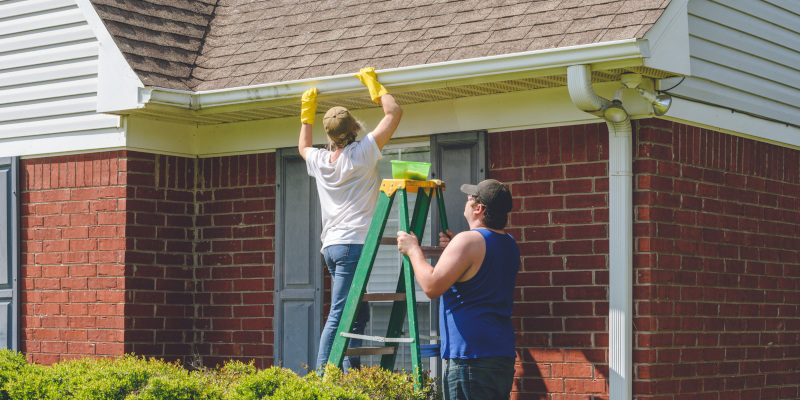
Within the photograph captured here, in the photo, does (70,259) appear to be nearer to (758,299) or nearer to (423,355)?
(423,355)

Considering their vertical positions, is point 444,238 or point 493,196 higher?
point 493,196

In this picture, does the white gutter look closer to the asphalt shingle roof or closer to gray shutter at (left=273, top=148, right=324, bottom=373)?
the asphalt shingle roof

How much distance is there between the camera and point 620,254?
7.01 metres

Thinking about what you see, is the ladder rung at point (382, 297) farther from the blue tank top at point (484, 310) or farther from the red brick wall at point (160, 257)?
the red brick wall at point (160, 257)

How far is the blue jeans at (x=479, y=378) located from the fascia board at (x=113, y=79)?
3.68 m

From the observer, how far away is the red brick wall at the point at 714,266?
707 cm

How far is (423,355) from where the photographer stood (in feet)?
22.8

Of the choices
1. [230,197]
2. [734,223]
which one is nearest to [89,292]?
[230,197]

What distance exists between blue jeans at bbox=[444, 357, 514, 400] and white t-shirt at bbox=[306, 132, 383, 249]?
1.56 m

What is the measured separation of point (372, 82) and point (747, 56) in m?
2.85

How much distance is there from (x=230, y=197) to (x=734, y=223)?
396 centimetres

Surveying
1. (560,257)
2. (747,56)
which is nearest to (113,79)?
(560,257)

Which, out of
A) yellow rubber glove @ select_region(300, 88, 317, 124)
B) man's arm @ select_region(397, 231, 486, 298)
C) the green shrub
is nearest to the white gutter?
yellow rubber glove @ select_region(300, 88, 317, 124)

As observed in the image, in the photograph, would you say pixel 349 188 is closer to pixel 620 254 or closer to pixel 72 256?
pixel 620 254
